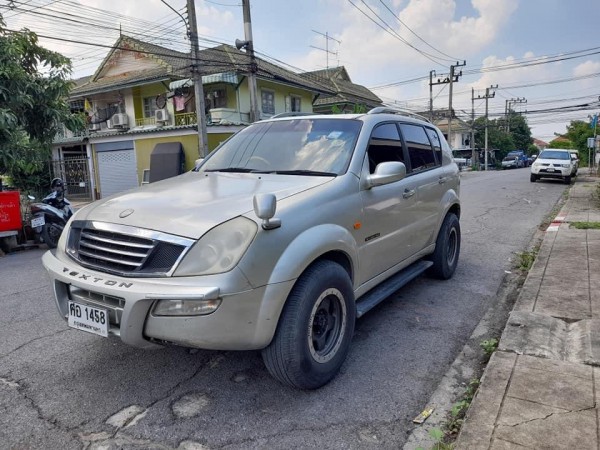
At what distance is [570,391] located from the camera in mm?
2643

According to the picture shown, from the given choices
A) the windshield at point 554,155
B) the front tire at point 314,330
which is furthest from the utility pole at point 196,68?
the windshield at point 554,155

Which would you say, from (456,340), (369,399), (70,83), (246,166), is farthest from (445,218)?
(70,83)

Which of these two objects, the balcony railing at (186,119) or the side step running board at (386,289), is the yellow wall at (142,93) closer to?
the balcony railing at (186,119)

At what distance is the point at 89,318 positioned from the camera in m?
2.57

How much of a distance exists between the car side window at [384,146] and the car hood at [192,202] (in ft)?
2.12

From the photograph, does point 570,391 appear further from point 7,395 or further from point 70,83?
point 70,83

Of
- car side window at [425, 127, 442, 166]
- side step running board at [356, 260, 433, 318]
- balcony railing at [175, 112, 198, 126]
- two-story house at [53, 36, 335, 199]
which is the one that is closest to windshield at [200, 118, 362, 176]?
side step running board at [356, 260, 433, 318]

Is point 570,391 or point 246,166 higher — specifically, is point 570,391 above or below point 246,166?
below

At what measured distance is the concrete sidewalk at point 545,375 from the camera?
7.38 ft

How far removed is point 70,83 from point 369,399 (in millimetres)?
8591

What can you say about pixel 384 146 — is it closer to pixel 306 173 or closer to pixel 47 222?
pixel 306 173

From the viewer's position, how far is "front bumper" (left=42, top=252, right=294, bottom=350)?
7.44 feet

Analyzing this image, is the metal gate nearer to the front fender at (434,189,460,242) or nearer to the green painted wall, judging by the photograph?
the green painted wall

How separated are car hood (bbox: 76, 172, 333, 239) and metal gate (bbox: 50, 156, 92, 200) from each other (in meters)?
22.3
